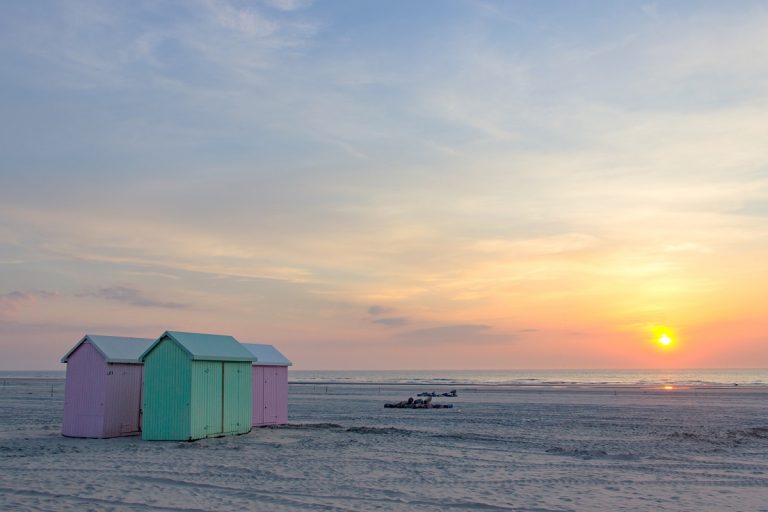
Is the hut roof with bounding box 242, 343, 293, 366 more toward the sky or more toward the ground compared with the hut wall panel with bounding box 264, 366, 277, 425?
more toward the sky

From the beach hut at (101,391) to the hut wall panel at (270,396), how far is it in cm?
516

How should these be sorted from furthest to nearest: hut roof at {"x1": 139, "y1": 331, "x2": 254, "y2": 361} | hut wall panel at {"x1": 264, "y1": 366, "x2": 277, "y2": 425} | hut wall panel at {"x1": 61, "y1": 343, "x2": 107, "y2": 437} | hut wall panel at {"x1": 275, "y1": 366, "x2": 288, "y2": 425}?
hut wall panel at {"x1": 275, "y1": 366, "x2": 288, "y2": 425}, hut wall panel at {"x1": 264, "y1": 366, "x2": 277, "y2": 425}, hut wall panel at {"x1": 61, "y1": 343, "x2": 107, "y2": 437}, hut roof at {"x1": 139, "y1": 331, "x2": 254, "y2": 361}

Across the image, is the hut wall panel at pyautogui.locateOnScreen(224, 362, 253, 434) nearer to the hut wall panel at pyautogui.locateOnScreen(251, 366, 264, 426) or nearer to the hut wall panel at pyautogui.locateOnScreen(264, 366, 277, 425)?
the hut wall panel at pyautogui.locateOnScreen(251, 366, 264, 426)

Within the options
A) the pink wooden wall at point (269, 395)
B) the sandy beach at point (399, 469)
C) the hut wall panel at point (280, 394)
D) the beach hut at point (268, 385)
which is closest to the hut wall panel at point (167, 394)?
the sandy beach at point (399, 469)

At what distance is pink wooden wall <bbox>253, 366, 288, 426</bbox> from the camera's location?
2697 cm

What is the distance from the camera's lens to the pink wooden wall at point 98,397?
2306cm

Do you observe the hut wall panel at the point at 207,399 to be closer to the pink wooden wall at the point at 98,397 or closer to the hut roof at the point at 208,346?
the hut roof at the point at 208,346

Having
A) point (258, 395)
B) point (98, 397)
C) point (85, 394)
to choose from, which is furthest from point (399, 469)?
point (85, 394)

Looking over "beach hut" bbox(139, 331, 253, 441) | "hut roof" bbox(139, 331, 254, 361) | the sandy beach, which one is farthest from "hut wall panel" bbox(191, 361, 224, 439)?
the sandy beach

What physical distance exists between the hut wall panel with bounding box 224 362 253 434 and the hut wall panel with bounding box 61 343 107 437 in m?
4.11

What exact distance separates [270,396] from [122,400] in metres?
6.16

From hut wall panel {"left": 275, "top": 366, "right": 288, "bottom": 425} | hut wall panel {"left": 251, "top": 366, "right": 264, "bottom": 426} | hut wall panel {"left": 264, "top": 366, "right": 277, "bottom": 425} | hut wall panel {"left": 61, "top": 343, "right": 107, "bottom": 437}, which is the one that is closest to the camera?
hut wall panel {"left": 61, "top": 343, "right": 107, "bottom": 437}

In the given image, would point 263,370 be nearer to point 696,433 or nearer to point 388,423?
point 388,423

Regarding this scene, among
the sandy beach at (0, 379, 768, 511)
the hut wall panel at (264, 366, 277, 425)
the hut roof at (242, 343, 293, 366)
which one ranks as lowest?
the sandy beach at (0, 379, 768, 511)
